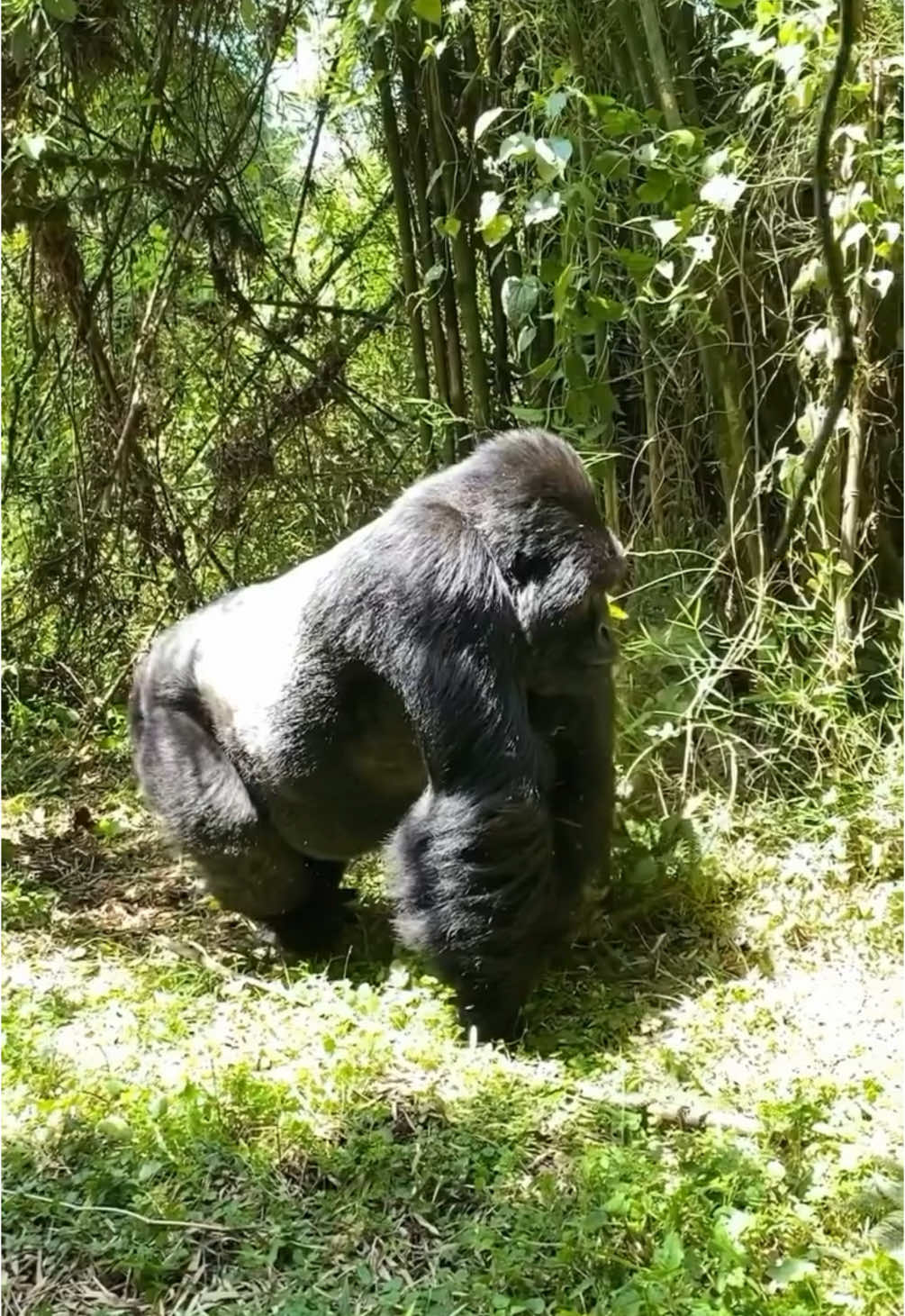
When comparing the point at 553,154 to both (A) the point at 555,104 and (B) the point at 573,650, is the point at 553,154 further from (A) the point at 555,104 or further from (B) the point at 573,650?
(B) the point at 573,650

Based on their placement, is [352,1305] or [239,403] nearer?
[352,1305]

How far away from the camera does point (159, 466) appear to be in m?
3.71

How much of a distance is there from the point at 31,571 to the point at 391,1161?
2.60 metres

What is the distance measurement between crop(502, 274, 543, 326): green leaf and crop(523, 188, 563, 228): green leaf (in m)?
0.16

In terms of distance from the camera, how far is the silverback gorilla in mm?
2129

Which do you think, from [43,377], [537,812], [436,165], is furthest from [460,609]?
[43,377]

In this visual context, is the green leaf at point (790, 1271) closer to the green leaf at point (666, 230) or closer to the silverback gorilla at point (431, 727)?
the silverback gorilla at point (431, 727)

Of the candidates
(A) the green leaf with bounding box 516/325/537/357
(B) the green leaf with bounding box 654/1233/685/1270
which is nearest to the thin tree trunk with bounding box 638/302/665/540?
(A) the green leaf with bounding box 516/325/537/357

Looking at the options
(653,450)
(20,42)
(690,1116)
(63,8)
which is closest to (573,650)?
(690,1116)

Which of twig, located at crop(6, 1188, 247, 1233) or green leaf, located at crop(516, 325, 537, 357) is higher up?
green leaf, located at crop(516, 325, 537, 357)

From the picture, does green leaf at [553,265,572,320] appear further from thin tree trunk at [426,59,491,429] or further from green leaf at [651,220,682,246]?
thin tree trunk at [426,59,491,429]

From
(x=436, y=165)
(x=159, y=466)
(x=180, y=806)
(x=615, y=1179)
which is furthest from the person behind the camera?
(x=159, y=466)

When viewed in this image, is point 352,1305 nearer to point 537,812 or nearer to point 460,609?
point 537,812

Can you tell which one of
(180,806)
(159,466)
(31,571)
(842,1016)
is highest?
(159,466)
